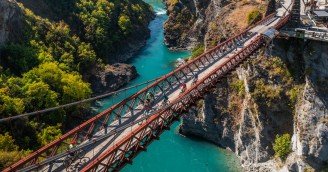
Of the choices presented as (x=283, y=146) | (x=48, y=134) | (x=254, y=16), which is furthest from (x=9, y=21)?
(x=283, y=146)

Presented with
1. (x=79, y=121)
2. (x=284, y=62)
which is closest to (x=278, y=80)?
Answer: (x=284, y=62)

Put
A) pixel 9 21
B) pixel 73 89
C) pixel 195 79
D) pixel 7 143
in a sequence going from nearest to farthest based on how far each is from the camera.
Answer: pixel 195 79, pixel 7 143, pixel 73 89, pixel 9 21

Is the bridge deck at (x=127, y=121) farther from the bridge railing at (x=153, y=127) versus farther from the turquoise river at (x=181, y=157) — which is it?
the turquoise river at (x=181, y=157)

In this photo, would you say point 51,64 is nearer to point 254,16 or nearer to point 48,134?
point 48,134

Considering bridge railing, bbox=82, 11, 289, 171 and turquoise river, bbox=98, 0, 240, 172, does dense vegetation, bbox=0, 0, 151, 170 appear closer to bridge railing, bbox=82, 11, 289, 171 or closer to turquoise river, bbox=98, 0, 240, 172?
turquoise river, bbox=98, 0, 240, 172

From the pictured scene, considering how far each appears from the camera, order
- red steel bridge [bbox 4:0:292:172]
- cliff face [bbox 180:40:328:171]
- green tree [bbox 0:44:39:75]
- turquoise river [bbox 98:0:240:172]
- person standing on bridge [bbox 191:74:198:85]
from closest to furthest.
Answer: red steel bridge [bbox 4:0:292:172] → cliff face [bbox 180:40:328:171] → person standing on bridge [bbox 191:74:198:85] → turquoise river [bbox 98:0:240:172] → green tree [bbox 0:44:39:75]

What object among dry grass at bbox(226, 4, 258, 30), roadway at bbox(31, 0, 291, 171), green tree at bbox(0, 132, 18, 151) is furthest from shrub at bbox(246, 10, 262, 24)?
green tree at bbox(0, 132, 18, 151)
